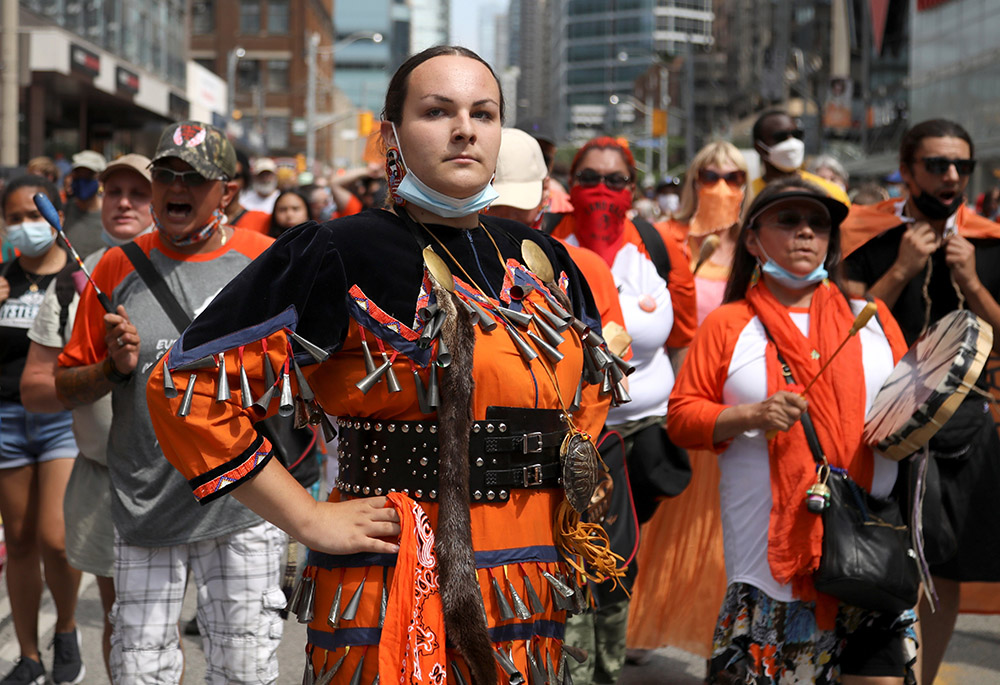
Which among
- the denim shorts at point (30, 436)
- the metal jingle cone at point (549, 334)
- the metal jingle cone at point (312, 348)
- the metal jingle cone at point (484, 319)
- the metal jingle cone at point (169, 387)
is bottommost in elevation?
the denim shorts at point (30, 436)

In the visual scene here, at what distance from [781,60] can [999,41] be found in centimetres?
3687

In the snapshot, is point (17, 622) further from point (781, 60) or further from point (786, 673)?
point (781, 60)

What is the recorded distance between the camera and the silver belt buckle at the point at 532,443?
2.72m

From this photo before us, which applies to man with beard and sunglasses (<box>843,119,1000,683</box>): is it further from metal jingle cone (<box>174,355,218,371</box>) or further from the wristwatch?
metal jingle cone (<box>174,355,218,371</box>)

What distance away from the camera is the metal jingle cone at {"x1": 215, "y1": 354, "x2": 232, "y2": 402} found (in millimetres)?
2506

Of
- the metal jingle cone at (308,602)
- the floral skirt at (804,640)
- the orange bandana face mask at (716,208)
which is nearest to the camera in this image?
the metal jingle cone at (308,602)

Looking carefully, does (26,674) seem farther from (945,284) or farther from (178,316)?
(945,284)

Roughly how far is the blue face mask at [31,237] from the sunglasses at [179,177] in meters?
1.79

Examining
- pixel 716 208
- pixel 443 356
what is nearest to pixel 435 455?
pixel 443 356

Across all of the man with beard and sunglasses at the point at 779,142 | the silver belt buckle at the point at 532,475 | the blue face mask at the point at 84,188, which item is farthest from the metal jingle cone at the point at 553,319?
the blue face mask at the point at 84,188

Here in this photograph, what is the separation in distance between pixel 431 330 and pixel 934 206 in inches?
129

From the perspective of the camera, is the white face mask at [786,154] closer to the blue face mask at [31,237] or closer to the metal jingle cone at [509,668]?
the blue face mask at [31,237]

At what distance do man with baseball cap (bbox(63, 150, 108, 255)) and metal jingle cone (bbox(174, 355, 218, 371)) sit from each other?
19.2ft

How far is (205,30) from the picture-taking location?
284 feet
